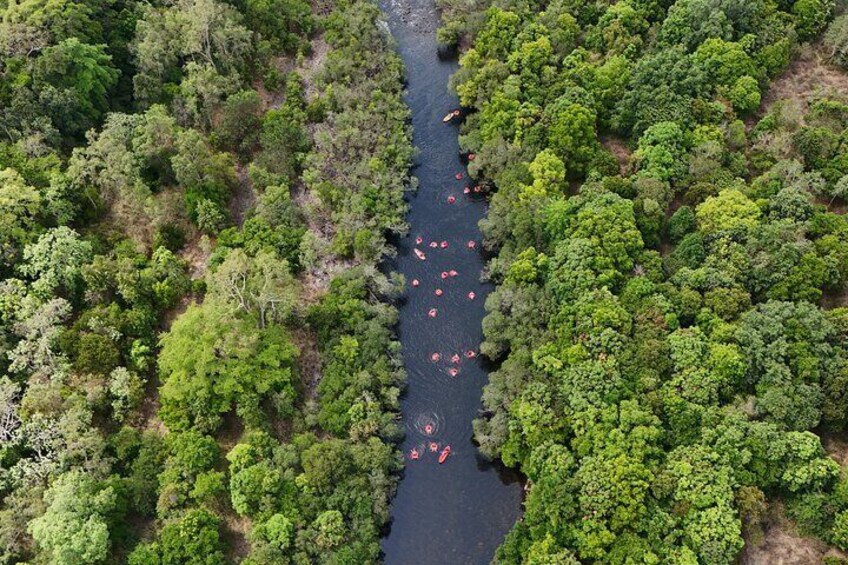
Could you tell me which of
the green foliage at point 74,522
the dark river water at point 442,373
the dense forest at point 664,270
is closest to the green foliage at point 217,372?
the green foliage at point 74,522

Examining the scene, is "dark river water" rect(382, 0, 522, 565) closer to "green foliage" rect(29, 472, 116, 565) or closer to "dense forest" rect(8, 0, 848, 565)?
"dense forest" rect(8, 0, 848, 565)

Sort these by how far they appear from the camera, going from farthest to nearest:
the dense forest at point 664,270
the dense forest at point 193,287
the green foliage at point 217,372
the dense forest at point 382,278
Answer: the green foliage at point 217,372 → the dense forest at point 193,287 → the dense forest at point 382,278 → the dense forest at point 664,270

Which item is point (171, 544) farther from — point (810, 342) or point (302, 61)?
point (302, 61)

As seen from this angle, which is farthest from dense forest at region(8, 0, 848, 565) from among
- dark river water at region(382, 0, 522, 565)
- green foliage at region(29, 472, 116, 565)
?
dark river water at region(382, 0, 522, 565)

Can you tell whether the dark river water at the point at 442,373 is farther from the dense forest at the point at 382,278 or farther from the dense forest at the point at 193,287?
the dense forest at the point at 193,287

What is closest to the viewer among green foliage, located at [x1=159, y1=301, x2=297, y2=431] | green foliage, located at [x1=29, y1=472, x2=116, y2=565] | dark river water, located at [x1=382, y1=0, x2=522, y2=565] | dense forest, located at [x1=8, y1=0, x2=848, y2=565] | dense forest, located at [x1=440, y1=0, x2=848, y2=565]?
green foliage, located at [x1=29, y1=472, x2=116, y2=565]

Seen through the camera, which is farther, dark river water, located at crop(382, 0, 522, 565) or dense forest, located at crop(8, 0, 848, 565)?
dark river water, located at crop(382, 0, 522, 565)

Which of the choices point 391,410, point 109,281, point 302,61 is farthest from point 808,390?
point 302,61

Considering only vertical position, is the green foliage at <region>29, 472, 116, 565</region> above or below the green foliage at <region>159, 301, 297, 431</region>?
below
